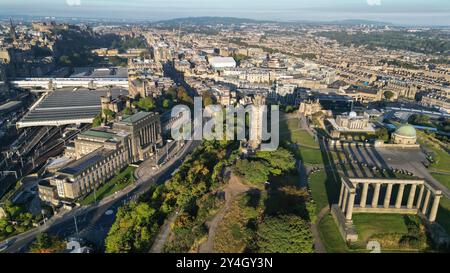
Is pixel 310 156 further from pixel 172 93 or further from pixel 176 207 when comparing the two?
pixel 172 93

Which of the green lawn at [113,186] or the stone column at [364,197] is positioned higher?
the stone column at [364,197]

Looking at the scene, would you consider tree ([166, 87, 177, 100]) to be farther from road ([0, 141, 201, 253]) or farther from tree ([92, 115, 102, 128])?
road ([0, 141, 201, 253])

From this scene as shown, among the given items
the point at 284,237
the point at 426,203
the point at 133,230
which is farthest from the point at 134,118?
the point at 426,203

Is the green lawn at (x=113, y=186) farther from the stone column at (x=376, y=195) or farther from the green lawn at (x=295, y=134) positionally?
the stone column at (x=376, y=195)

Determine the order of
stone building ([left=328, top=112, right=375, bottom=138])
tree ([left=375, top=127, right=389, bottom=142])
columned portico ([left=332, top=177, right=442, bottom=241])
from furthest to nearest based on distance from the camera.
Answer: stone building ([left=328, top=112, right=375, bottom=138])
tree ([left=375, top=127, right=389, bottom=142])
columned portico ([left=332, top=177, right=442, bottom=241])

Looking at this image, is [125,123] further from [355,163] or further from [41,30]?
[41,30]

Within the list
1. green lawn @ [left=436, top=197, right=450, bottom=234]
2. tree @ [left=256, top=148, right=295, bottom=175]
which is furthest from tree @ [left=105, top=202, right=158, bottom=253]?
green lawn @ [left=436, top=197, right=450, bottom=234]

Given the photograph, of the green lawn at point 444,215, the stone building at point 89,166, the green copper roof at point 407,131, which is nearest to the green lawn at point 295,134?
the green copper roof at point 407,131
